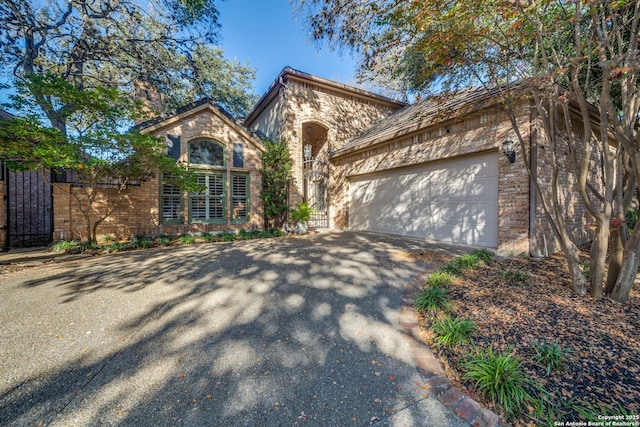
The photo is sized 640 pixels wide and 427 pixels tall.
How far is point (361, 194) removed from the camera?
10.1 metres

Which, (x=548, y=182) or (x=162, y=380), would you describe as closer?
(x=162, y=380)

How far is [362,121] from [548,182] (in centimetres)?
835

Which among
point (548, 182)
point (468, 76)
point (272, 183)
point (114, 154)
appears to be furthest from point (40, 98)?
point (548, 182)

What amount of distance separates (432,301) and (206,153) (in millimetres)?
8667

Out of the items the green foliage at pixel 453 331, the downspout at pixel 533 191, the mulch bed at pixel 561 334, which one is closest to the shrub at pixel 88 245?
the mulch bed at pixel 561 334

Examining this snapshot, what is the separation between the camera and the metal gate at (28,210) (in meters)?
7.05

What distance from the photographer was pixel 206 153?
29.2 feet

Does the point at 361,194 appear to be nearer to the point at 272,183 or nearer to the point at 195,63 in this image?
the point at 272,183

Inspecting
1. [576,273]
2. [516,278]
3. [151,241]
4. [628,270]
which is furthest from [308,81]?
[628,270]

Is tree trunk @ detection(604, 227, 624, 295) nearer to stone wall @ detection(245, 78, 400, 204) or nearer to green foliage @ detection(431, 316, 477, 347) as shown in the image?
green foliage @ detection(431, 316, 477, 347)

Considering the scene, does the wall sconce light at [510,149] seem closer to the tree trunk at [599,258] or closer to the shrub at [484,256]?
the shrub at [484,256]

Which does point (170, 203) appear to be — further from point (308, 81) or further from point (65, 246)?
point (308, 81)

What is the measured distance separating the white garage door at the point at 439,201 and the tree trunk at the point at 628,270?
2821 mm

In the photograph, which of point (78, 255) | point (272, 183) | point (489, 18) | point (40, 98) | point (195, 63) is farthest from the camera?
point (195, 63)
